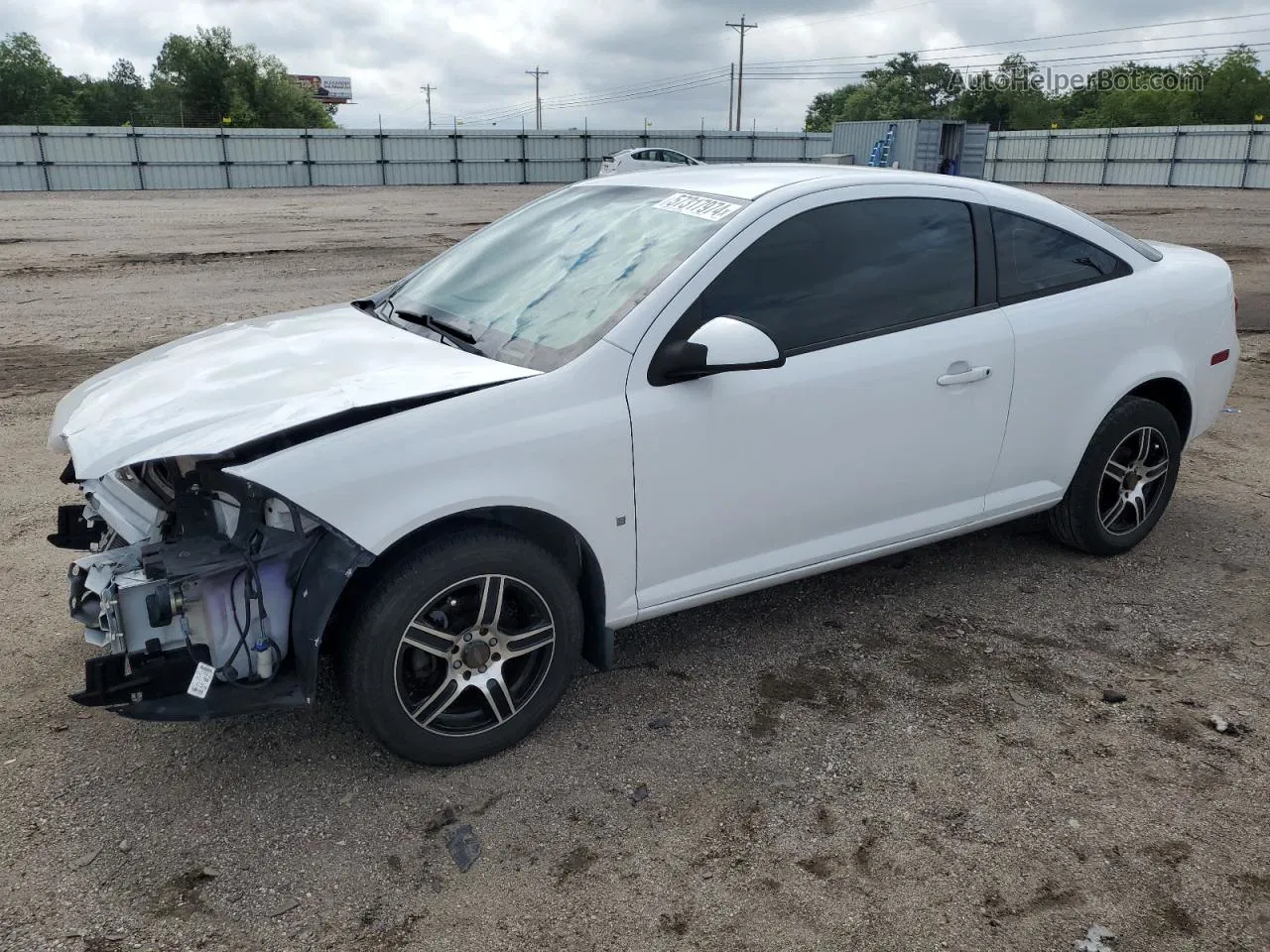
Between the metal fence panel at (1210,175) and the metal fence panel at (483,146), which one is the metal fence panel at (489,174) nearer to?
the metal fence panel at (483,146)

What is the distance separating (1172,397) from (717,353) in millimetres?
2722

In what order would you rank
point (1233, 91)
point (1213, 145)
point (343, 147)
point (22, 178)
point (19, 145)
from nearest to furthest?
point (19, 145) → point (22, 178) → point (1213, 145) → point (343, 147) → point (1233, 91)

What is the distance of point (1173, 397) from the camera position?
186 inches

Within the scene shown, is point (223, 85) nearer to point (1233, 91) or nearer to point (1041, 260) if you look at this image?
point (1233, 91)

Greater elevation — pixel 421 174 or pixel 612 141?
pixel 612 141

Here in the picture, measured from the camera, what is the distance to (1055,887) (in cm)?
272

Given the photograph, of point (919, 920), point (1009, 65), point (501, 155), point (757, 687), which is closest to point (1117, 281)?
point (757, 687)

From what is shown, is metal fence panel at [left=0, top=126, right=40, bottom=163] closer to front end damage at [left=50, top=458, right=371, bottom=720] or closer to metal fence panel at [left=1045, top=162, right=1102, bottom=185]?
metal fence panel at [left=1045, top=162, right=1102, bottom=185]

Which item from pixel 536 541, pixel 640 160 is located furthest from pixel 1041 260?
pixel 640 160

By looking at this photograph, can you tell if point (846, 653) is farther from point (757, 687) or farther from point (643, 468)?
point (643, 468)

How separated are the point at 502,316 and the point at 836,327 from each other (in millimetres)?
1176

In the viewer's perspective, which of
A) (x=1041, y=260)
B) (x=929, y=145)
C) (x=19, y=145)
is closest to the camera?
(x=1041, y=260)

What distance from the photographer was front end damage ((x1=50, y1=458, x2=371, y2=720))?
2.83 m

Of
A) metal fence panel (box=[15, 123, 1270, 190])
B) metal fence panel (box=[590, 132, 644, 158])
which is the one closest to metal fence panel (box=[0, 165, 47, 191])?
metal fence panel (box=[15, 123, 1270, 190])
